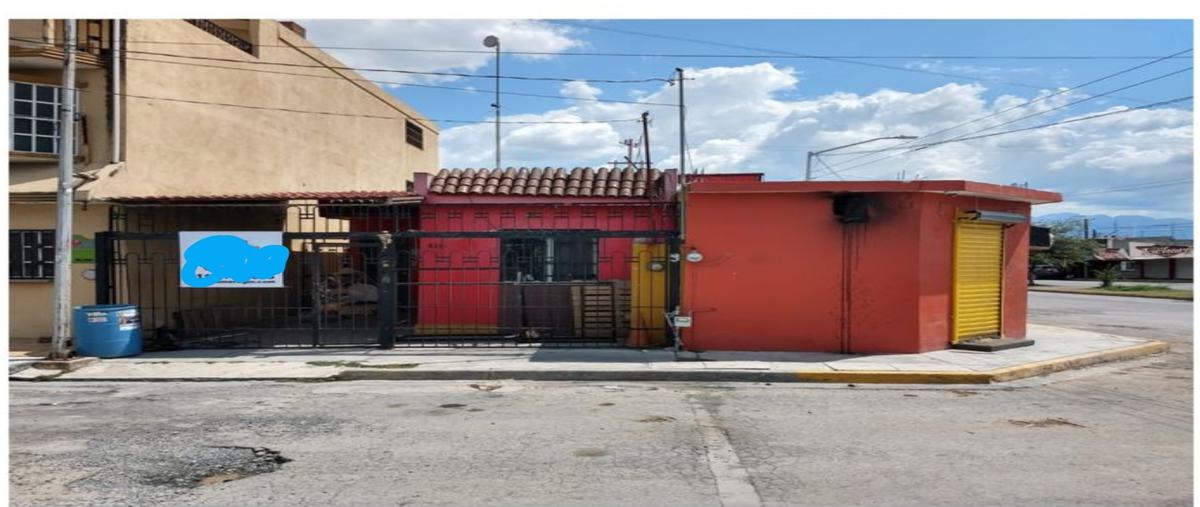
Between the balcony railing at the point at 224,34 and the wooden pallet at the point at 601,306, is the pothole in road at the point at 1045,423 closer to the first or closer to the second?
the wooden pallet at the point at 601,306

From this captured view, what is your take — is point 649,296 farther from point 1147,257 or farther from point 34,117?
point 1147,257

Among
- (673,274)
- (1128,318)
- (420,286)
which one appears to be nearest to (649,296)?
(673,274)

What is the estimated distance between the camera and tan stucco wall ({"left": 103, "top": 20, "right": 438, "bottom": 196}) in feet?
47.2

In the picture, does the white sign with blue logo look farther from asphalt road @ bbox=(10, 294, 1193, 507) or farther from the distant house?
the distant house

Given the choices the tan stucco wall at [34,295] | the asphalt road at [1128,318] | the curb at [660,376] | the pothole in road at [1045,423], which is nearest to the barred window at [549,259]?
the curb at [660,376]

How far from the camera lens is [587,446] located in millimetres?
6152

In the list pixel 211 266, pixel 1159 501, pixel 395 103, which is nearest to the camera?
pixel 1159 501

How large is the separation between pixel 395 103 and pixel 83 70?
12.8m

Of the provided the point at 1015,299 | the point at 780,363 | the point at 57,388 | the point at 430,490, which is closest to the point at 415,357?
the point at 57,388

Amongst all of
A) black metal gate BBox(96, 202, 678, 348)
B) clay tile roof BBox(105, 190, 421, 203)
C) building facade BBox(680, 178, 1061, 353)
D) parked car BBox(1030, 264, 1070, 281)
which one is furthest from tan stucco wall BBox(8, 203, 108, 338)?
parked car BBox(1030, 264, 1070, 281)

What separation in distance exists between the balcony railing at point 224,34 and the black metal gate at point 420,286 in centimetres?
392

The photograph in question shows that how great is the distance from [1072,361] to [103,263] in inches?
Result: 561

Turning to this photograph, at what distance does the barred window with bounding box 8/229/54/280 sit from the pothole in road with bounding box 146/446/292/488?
9.76 metres

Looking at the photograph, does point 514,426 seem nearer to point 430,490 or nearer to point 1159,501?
point 430,490
